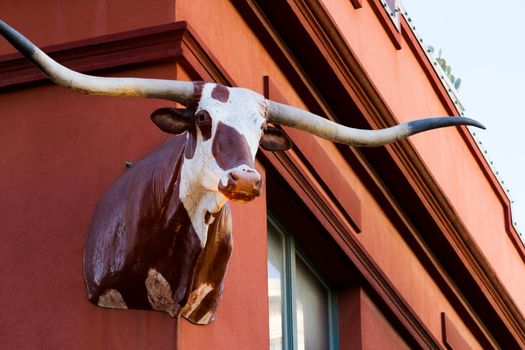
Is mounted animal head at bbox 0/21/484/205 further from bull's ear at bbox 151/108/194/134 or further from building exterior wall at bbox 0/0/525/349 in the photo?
building exterior wall at bbox 0/0/525/349

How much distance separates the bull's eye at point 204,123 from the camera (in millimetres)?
11094

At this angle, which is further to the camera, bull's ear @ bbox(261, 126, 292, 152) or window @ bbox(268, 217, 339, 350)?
window @ bbox(268, 217, 339, 350)

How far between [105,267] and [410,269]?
5.75 meters

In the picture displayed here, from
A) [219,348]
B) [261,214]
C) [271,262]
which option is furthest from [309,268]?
[219,348]

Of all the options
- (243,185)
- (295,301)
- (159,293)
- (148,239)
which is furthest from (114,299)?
(295,301)

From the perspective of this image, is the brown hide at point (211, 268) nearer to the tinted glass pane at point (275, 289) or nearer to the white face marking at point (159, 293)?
the white face marking at point (159, 293)

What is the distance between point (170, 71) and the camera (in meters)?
12.4

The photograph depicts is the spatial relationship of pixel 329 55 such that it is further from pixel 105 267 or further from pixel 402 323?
pixel 105 267

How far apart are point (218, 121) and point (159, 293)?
120 centimetres

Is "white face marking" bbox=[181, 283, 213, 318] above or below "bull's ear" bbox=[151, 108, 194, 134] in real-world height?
below

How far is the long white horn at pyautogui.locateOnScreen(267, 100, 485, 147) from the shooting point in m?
11.5

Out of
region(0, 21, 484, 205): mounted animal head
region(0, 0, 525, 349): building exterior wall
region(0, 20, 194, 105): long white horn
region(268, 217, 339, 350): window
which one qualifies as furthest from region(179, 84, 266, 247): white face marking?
region(268, 217, 339, 350): window

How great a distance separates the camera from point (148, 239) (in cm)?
1159

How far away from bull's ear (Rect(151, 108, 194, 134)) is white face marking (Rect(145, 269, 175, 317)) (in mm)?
950
